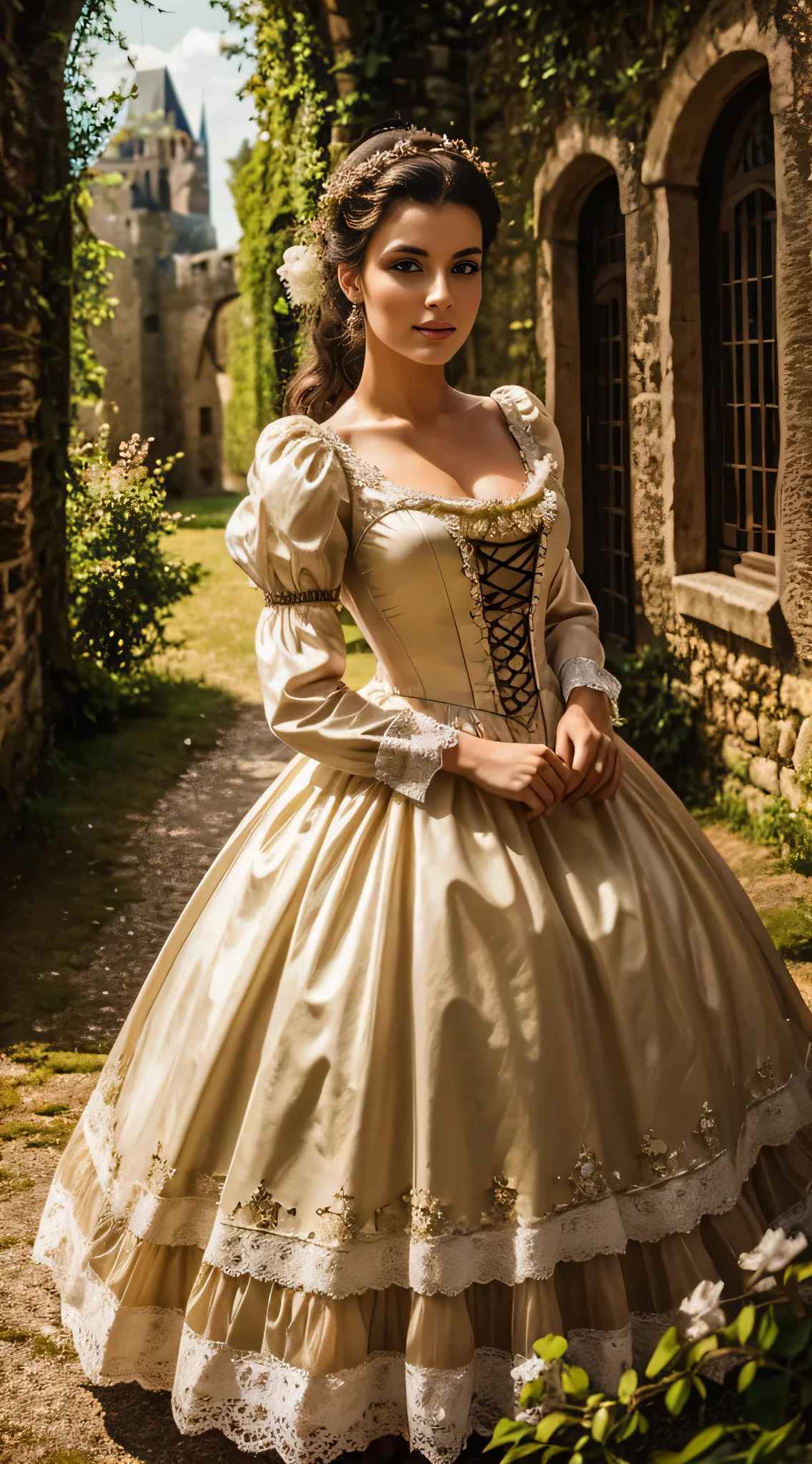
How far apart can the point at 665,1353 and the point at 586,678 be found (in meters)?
1.16

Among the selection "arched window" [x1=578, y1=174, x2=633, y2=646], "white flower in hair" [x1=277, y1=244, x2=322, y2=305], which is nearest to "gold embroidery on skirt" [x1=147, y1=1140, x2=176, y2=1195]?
"white flower in hair" [x1=277, y1=244, x2=322, y2=305]

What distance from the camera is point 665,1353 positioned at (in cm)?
139

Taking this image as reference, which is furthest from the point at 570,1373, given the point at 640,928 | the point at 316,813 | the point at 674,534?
the point at 674,534

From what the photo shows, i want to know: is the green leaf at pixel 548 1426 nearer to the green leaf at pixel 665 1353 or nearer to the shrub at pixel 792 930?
the green leaf at pixel 665 1353

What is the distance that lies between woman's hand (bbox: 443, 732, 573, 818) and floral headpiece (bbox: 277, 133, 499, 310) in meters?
0.99

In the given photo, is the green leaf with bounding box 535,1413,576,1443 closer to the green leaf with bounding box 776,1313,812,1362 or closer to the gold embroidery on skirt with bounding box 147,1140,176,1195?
the green leaf with bounding box 776,1313,812,1362

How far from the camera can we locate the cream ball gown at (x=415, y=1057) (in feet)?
5.83

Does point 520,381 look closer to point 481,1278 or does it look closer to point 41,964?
point 41,964

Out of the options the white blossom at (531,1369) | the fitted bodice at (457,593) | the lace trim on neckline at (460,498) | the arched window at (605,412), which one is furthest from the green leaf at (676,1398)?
the arched window at (605,412)

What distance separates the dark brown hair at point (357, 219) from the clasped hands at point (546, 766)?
2.57 ft

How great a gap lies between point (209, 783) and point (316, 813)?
4.42m

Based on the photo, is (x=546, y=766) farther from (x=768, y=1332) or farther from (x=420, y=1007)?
(x=768, y=1332)

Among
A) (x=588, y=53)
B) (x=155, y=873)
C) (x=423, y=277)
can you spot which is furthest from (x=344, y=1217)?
(x=588, y=53)

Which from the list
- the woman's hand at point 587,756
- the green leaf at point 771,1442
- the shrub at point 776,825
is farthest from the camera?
the shrub at point 776,825
